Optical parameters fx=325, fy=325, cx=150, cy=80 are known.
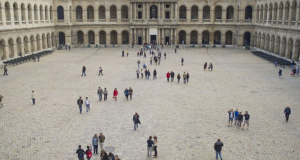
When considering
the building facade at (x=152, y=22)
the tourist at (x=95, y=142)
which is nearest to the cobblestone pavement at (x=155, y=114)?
the tourist at (x=95, y=142)

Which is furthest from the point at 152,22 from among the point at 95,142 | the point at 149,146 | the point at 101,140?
the point at 149,146

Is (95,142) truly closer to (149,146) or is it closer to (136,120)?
(149,146)

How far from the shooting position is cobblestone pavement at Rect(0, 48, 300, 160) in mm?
17734

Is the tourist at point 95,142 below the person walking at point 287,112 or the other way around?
below

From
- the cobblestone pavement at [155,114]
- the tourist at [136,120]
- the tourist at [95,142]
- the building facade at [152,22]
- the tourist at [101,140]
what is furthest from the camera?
the building facade at [152,22]

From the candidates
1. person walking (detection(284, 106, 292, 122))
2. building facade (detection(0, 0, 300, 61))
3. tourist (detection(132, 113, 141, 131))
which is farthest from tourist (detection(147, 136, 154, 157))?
building facade (detection(0, 0, 300, 61))

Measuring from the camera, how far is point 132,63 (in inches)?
1826

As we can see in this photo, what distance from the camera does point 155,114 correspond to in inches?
923

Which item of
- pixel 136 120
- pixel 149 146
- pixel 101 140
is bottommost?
pixel 149 146

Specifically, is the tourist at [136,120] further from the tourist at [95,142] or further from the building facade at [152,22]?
the building facade at [152,22]

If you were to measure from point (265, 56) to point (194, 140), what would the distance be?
35.3 m

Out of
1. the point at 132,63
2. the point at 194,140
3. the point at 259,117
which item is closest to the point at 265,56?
the point at 132,63

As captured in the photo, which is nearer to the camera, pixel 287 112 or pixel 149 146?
Answer: pixel 149 146

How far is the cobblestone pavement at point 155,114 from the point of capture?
17.7m
